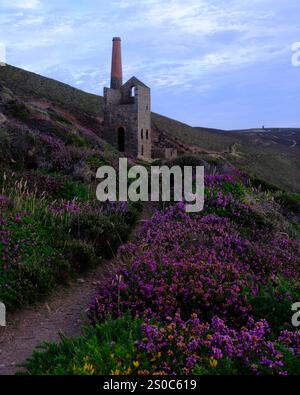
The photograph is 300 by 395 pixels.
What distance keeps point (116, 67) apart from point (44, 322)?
3605 cm

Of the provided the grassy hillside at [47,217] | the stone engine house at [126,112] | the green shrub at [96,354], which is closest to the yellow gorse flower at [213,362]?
the green shrub at [96,354]

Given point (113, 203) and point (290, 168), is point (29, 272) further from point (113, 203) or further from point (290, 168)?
point (290, 168)

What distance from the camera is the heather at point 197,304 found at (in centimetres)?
432

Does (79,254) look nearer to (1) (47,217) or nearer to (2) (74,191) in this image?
(1) (47,217)

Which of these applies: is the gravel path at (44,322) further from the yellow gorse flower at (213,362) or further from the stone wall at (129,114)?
the stone wall at (129,114)

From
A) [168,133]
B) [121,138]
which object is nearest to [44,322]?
[121,138]

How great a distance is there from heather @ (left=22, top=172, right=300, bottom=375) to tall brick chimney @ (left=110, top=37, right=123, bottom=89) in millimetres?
30979

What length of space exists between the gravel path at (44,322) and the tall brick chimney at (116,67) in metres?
34.1

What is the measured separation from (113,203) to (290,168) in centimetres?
6227

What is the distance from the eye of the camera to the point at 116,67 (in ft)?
132

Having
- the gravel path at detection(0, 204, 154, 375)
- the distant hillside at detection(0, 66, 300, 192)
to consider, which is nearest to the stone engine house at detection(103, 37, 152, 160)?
the distant hillside at detection(0, 66, 300, 192)

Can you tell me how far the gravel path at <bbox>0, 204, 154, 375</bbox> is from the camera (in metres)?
5.87
